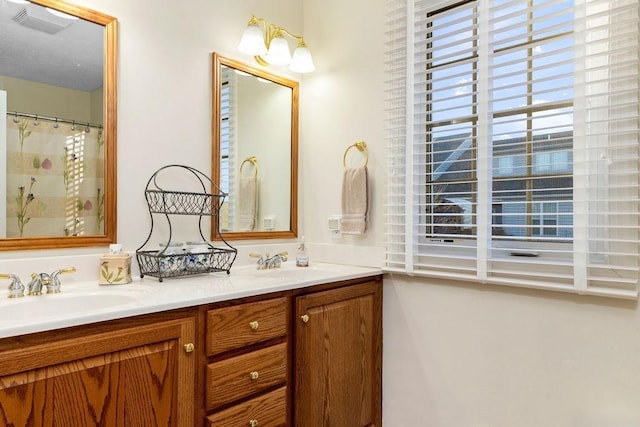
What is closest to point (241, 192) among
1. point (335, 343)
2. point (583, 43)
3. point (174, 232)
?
point (174, 232)

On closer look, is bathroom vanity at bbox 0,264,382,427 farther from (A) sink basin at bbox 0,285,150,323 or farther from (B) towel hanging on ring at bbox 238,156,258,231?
(B) towel hanging on ring at bbox 238,156,258,231

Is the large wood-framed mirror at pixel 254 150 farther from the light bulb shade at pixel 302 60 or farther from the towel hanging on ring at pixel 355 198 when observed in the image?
the towel hanging on ring at pixel 355 198

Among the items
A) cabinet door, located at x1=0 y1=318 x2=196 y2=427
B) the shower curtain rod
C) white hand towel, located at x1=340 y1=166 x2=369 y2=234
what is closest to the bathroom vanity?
cabinet door, located at x1=0 y1=318 x2=196 y2=427

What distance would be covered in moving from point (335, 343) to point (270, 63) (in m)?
1.43

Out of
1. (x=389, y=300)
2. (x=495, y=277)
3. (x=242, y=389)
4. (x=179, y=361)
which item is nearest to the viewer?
(x=179, y=361)

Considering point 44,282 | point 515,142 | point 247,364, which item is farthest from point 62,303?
point 515,142

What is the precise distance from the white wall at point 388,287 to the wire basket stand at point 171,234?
48 millimetres

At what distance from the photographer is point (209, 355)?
4.36 feet

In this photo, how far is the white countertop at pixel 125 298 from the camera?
1.04 m

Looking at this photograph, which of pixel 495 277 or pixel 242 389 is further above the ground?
pixel 495 277

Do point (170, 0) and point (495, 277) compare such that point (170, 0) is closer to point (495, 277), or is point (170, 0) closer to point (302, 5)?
point (302, 5)

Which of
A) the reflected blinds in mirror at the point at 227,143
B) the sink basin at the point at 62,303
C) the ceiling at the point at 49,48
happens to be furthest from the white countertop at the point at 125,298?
the ceiling at the point at 49,48

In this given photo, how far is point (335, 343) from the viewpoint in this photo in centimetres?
174

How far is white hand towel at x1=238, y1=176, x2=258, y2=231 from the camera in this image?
6.86 ft
